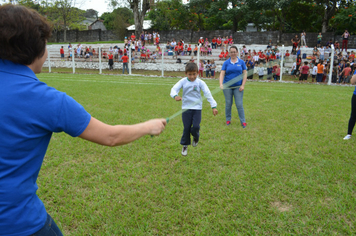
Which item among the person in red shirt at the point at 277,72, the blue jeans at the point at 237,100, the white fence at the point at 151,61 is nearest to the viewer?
the blue jeans at the point at 237,100

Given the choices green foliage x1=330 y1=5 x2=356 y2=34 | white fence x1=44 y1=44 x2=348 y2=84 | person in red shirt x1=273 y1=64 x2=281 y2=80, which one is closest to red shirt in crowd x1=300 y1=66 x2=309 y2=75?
person in red shirt x1=273 y1=64 x2=281 y2=80

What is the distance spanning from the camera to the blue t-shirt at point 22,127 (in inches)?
56.2

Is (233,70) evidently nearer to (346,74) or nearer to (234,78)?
(234,78)

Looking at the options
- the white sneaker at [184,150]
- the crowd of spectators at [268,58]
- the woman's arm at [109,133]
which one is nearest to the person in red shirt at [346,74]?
the crowd of spectators at [268,58]

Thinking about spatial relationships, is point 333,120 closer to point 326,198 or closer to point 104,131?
point 326,198

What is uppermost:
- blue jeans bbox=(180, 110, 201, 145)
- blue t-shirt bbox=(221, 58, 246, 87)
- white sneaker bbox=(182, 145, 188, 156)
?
blue t-shirt bbox=(221, 58, 246, 87)

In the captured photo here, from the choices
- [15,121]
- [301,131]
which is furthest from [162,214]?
[301,131]

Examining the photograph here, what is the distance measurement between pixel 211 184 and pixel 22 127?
11.9 ft

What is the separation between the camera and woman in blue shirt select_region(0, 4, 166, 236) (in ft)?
4.69

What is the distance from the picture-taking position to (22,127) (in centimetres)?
146

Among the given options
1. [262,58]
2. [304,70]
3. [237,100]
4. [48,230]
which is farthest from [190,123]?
[262,58]

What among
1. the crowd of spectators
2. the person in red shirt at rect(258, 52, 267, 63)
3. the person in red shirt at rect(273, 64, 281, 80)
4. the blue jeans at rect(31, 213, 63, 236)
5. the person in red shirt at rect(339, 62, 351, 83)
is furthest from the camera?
the person in red shirt at rect(258, 52, 267, 63)

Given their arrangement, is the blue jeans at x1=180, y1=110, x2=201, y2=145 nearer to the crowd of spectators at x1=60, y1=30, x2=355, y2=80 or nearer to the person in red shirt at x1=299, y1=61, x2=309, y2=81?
the crowd of spectators at x1=60, y1=30, x2=355, y2=80

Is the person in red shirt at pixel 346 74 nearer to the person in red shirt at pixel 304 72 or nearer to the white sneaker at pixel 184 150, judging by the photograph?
the person in red shirt at pixel 304 72
